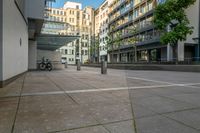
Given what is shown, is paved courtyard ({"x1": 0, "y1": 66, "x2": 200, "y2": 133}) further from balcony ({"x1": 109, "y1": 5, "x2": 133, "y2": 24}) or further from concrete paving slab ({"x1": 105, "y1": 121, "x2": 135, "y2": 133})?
balcony ({"x1": 109, "y1": 5, "x2": 133, "y2": 24})

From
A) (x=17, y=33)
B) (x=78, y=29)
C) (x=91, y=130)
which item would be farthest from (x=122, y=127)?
(x=78, y=29)

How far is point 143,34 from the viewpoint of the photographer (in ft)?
135

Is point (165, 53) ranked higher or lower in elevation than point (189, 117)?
higher

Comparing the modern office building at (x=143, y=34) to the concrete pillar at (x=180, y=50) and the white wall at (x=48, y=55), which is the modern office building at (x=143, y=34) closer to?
the concrete pillar at (x=180, y=50)

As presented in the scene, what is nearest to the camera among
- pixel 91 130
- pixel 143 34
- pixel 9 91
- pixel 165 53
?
pixel 91 130

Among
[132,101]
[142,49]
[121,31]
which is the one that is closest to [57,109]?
[132,101]

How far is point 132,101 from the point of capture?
203 inches

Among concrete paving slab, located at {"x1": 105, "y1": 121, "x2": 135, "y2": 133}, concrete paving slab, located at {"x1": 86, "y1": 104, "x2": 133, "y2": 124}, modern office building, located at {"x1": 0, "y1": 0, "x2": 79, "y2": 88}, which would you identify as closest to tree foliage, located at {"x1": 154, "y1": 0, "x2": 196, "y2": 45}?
modern office building, located at {"x1": 0, "y1": 0, "x2": 79, "y2": 88}

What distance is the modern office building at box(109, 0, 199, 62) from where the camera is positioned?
33.1 m

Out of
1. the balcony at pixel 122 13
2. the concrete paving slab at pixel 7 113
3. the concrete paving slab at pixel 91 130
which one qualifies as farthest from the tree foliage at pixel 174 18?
the concrete paving slab at pixel 91 130

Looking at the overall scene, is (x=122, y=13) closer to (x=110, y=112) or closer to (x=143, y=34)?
(x=143, y=34)

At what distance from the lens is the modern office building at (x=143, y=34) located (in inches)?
1303

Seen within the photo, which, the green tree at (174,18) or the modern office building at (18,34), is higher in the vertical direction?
the green tree at (174,18)

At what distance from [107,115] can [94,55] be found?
6942 centimetres
